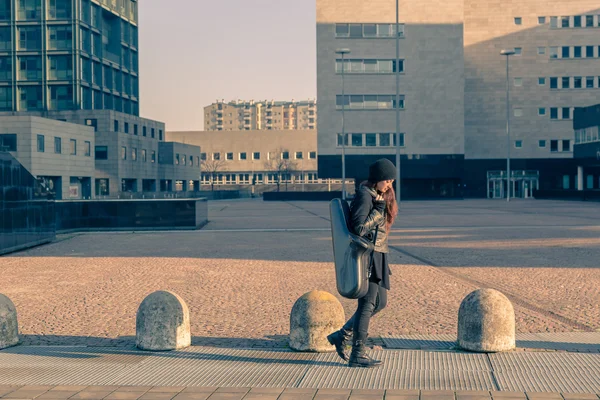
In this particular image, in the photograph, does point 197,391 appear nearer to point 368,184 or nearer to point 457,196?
point 368,184

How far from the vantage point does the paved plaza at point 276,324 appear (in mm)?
5832

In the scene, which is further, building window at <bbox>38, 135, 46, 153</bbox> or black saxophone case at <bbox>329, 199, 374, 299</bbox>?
building window at <bbox>38, 135, 46, 153</bbox>

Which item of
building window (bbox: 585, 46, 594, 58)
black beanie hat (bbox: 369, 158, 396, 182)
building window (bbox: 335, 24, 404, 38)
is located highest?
building window (bbox: 335, 24, 404, 38)

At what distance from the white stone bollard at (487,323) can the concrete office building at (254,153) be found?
426 feet

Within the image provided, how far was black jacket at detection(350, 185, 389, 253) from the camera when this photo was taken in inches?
242

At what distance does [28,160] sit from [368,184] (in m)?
57.5

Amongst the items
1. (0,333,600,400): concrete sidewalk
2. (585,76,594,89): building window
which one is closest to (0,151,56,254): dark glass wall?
(0,333,600,400): concrete sidewalk

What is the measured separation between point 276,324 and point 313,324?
165 centimetres

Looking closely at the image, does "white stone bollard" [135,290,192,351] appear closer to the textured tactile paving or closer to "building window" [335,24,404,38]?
the textured tactile paving

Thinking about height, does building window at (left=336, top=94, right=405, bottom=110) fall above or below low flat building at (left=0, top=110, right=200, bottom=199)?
above

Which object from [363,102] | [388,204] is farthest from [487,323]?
[363,102]

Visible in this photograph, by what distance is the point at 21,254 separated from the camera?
1852 cm

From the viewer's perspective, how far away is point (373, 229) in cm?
620

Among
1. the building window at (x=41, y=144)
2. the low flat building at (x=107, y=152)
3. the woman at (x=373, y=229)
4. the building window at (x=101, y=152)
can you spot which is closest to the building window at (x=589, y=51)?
the low flat building at (x=107, y=152)
